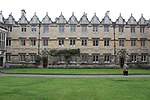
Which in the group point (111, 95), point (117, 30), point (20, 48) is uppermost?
point (117, 30)

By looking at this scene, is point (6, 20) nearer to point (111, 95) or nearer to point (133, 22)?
point (133, 22)

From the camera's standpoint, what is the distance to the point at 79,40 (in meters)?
46.6

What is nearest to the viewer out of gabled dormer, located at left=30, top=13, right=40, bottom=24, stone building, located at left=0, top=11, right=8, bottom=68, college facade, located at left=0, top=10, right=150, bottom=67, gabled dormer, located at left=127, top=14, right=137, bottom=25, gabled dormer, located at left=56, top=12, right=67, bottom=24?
stone building, located at left=0, top=11, right=8, bottom=68

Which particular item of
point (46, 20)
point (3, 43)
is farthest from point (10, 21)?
point (46, 20)

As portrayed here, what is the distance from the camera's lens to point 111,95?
1252 cm

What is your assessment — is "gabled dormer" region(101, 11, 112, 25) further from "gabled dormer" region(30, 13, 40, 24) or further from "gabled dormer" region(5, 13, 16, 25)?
"gabled dormer" region(5, 13, 16, 25)

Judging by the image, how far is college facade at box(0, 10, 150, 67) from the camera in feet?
152

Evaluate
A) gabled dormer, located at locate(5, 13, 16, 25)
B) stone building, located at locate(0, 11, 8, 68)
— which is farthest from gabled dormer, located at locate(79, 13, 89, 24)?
stone building, located at locate(0, 11, 8, 68)

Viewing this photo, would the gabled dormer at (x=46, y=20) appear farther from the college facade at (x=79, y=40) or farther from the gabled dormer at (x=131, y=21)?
the gabled dormer at (x=131, y=21)

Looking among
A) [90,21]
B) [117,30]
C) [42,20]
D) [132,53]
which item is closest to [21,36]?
[42,20]

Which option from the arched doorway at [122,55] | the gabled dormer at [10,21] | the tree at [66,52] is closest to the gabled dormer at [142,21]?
the arched doorway at [122,55]

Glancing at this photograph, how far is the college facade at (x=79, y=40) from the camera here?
46.5 metres

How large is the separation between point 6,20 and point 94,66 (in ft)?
65.1

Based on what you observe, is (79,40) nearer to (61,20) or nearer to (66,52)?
(66,52)
